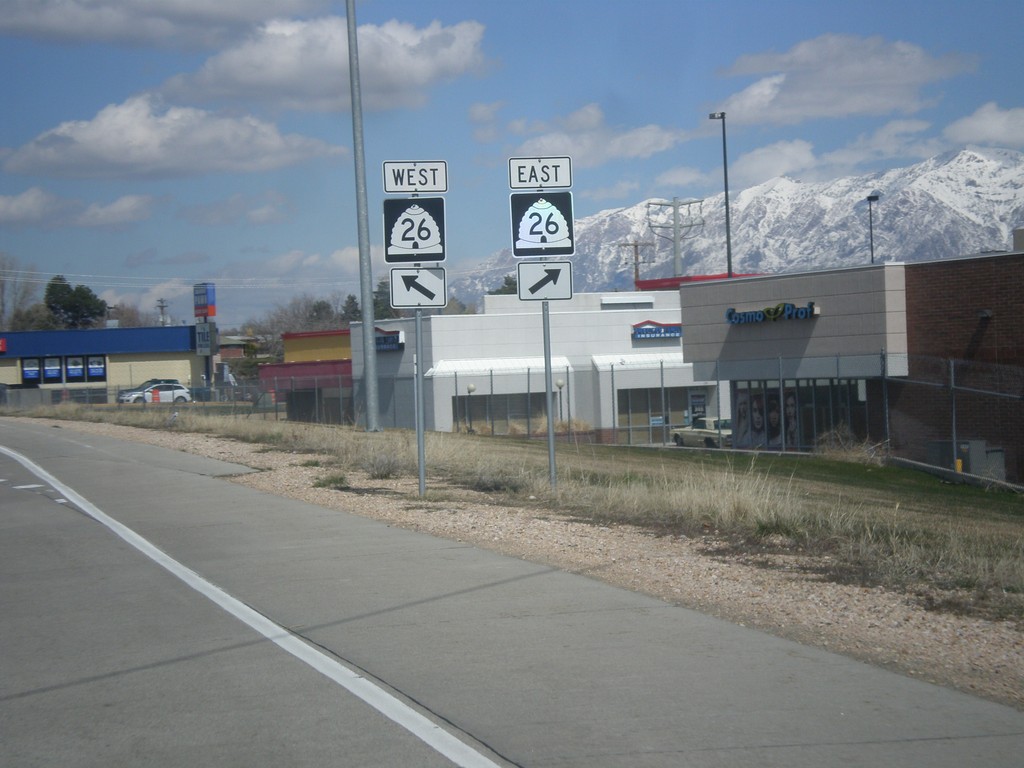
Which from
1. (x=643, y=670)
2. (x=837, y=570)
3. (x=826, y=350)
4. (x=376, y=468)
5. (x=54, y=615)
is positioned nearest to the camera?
(x=643, y=670)

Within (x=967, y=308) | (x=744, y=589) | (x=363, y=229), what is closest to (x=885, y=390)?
(x=967, y=308)

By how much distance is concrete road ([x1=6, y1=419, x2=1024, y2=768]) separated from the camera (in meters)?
5.20

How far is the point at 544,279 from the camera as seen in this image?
1383 cm

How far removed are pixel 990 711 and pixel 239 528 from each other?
359 inches

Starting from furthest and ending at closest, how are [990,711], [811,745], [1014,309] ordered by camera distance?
[1014,309], [990,711], [811,745]

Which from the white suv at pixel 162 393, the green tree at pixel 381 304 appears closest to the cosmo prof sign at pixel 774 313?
the white suv at pixel 162 393

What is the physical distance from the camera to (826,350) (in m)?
34.9

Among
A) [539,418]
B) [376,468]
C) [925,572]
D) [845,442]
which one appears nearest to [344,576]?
[925,572]

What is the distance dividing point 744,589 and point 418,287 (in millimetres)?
6739

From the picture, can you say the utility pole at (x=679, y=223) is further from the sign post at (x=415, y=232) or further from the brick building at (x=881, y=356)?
the sign post at (x=415, y=232)

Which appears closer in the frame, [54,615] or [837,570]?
[54,615]

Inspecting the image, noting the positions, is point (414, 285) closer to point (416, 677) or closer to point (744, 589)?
point (744, 589)

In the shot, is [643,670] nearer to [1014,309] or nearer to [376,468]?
[376,468]

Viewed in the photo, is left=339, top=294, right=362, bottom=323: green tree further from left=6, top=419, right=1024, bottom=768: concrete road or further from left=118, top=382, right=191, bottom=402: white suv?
left=6, top=419, right=1024, bottom=768: concrete road
